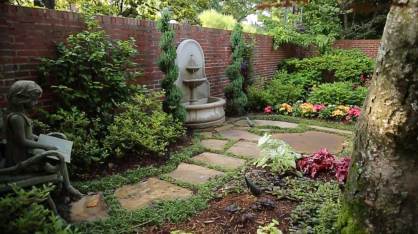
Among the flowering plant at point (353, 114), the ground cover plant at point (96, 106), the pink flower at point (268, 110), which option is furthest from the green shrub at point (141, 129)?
the flowering plant at point (353, 114)

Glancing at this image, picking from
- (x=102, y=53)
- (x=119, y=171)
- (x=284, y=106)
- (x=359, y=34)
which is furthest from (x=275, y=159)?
(x=359, y=34)

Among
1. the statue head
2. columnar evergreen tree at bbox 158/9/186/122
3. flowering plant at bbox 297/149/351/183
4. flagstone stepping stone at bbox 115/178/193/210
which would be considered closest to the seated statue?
the statue head

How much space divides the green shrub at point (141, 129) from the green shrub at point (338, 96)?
381 cm

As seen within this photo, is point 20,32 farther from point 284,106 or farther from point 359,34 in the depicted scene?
point 359,34

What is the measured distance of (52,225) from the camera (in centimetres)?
170

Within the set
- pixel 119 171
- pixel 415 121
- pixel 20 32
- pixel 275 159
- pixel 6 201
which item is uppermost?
pixel 20 32

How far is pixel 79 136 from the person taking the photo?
325cm

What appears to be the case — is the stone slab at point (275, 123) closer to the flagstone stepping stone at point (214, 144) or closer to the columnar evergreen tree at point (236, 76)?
the columnar evergreen tree at point (236, 76)

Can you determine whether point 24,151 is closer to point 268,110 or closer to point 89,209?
point 89,209

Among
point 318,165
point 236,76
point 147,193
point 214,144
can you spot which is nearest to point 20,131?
point 147,193

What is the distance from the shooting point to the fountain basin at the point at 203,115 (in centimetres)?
529

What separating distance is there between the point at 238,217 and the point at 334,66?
7648mm

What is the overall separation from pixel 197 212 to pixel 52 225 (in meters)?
1.12

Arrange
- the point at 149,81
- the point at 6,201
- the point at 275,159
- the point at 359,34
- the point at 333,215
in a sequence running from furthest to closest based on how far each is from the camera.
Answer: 1. the point at 359,34
2. the point at 149,81
3. the point at 275,159
4. the point at 333,215
5. the point at 6,201
